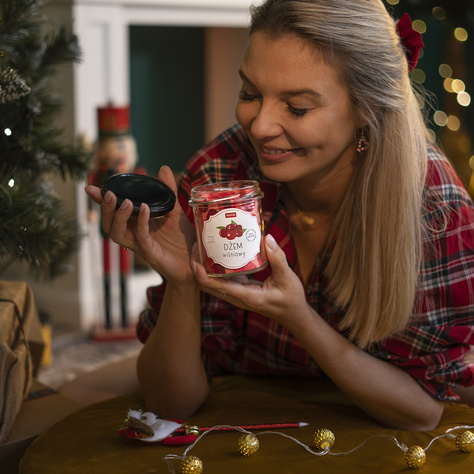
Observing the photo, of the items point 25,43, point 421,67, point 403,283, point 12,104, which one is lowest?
point 403,283

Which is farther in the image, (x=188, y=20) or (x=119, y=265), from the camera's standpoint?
(x=188, y=20)

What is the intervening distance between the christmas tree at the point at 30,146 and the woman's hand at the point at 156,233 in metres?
0.24

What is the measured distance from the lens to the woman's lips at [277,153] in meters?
1.32

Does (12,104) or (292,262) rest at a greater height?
(12,104)

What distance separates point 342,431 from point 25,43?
1030 mm

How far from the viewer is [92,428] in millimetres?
1354

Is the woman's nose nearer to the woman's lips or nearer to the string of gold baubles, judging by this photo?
the woman's lips

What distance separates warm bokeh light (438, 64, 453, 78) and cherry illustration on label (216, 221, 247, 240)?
3484 mm

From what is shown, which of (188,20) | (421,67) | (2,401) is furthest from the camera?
(421,67)

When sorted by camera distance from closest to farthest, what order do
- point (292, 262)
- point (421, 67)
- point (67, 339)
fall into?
point (292, 262), point (67, 339), point (421, 67)

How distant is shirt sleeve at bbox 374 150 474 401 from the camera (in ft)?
4.59

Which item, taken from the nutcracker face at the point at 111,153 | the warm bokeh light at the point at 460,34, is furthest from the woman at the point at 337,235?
the warm bokeh light at the point at 460,34

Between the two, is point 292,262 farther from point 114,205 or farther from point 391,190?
point 114,205

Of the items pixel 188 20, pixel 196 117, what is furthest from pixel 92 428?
pixel 196 117
